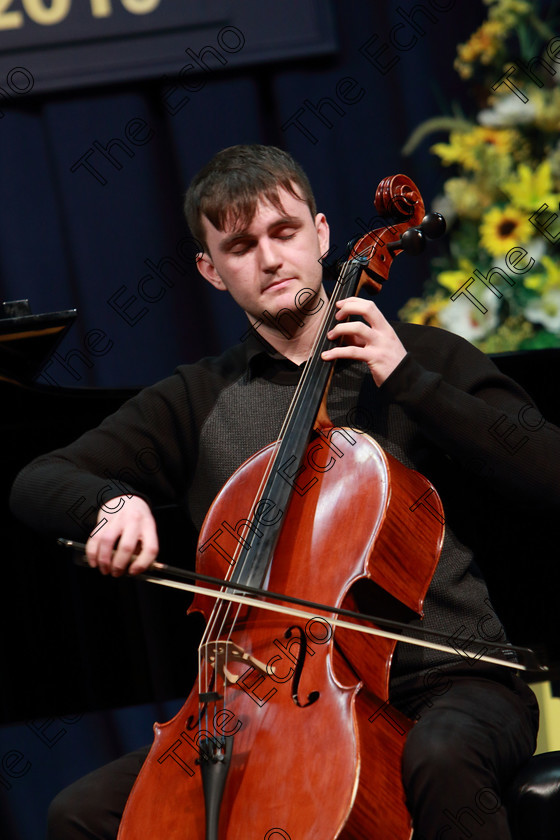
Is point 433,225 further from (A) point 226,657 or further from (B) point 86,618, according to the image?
(B) point 86,618

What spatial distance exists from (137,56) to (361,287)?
1411mm

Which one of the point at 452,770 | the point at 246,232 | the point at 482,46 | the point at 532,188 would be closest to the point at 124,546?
the point at 452,770

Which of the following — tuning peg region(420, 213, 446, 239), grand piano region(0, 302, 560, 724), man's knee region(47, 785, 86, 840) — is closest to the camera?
man's knee region(47, 785, 86, 840)

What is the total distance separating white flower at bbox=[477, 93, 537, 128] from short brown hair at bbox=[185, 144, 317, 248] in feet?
3.14

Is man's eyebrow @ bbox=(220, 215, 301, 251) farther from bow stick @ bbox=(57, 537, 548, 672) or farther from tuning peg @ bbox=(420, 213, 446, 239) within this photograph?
bow stick @ bbox=(57, 537, 548, 672)

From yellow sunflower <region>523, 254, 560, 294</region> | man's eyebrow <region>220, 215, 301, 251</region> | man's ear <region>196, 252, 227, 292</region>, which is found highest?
man's eyebrow <region>220, 215, 301, 251</region>

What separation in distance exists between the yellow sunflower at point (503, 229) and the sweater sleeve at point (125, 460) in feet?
3.51

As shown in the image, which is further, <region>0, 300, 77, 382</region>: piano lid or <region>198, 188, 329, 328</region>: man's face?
<region>0, 300, 77, 382</region>: piano lid

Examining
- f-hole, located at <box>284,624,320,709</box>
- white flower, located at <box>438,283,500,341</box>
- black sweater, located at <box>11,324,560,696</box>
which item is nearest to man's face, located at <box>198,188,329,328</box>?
black sweater, located at <box>11,324,560,696</box>

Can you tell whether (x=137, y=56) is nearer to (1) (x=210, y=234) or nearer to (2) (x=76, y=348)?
(2) (x=76, y=348)

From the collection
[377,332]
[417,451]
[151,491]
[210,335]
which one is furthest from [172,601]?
[210,335]

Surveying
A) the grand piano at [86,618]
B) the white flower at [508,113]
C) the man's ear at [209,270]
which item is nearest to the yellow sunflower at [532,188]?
the white flower at [508,113]

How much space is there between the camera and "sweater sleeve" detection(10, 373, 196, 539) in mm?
1491

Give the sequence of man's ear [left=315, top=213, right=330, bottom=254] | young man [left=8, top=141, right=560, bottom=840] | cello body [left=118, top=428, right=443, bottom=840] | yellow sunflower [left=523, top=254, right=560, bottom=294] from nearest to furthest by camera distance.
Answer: cello body [left=118, top=428, right=443, bottom=840]
young man [left=8, top=141, right=560, bottom=840]
man's ear [left=315, top=213, right=330, bottom=254]
yellow sunflower [left=523, top=254, right=560, bottom=294]
